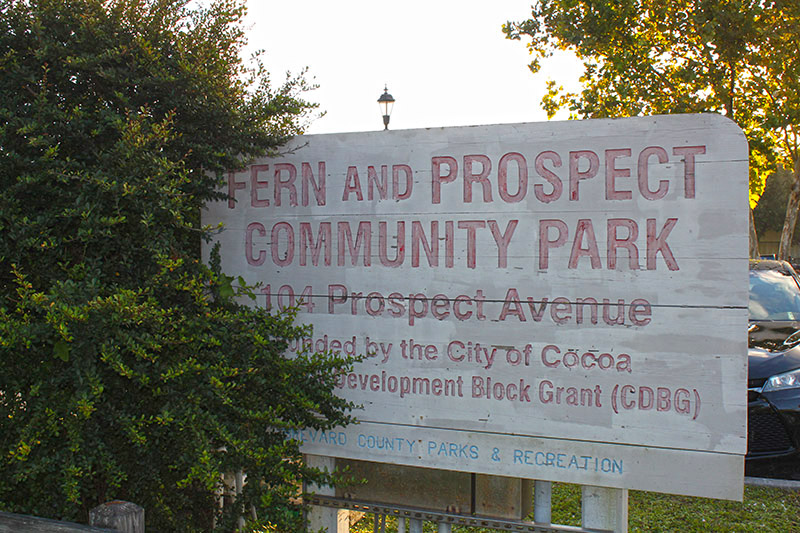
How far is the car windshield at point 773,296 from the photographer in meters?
6.99

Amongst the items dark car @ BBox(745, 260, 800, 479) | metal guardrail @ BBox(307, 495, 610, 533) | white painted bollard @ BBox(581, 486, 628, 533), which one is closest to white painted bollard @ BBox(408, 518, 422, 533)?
metal guardrail @ BBox(307, 495, 610, 533)

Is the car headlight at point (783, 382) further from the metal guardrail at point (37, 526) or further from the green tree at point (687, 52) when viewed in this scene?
the green tree at point (687, 52)

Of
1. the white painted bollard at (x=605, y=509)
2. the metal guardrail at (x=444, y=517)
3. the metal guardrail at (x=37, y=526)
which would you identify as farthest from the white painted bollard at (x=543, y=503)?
the metal guardrail at (x=37, y=526)

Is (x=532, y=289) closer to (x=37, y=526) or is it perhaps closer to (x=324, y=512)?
(x=324, y=512)

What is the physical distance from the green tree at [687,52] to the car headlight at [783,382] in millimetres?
8933

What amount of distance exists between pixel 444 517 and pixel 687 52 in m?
13.9

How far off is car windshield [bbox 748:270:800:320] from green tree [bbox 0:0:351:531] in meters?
5.37

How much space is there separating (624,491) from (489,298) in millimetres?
1071

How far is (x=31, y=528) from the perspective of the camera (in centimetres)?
266

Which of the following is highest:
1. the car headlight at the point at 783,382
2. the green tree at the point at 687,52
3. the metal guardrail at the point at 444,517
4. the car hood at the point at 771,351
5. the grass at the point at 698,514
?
the green tree at the point at 687,52

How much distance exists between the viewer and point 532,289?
10.5ft

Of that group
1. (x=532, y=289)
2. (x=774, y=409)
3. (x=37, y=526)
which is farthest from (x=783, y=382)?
(x=37, y=526)

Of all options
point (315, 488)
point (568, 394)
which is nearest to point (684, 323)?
point (568, 394)

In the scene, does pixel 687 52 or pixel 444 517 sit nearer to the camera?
pixel 444 517
